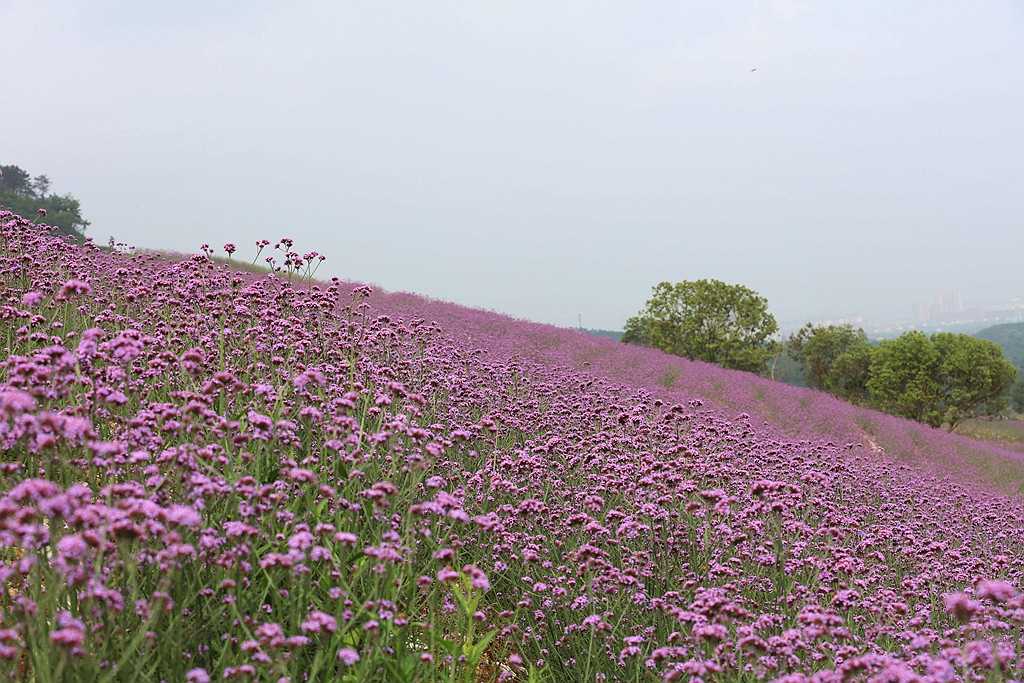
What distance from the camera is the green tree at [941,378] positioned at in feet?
108

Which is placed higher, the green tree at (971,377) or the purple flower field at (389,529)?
the green tree at (971,377)

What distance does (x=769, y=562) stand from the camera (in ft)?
13.1

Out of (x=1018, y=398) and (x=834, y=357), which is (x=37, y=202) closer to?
(x=834, y=357)

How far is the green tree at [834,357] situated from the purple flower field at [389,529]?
123 feet

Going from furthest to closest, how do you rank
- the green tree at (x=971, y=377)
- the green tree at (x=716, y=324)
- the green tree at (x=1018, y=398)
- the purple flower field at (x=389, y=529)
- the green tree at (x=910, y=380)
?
the green tree at (x=1018, y=398) → the green tree at (x=716, y=324) → the green tree at (x=910, y=380) → the green tree at (x=971, y=377) → the purple flower field at (x=389, y=529)

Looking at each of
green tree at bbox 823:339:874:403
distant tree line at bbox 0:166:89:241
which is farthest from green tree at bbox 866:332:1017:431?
distant tree line at bbox 0:166:89:241

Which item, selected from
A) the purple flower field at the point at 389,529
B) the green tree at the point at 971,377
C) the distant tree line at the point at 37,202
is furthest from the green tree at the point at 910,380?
the distant tree line at the point at 37,202

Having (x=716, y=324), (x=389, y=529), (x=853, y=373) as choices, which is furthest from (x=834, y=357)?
(x=389, y=529)

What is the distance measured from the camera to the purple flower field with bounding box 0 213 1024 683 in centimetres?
250

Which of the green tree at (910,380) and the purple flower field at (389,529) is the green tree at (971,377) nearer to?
the green tree at (910,380)

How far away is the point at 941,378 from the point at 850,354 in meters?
9.04

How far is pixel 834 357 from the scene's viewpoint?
48062 mm

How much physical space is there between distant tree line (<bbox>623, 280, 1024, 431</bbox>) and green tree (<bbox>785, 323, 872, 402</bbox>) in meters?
0.07

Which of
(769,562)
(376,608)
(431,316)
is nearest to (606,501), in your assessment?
(769,562)
